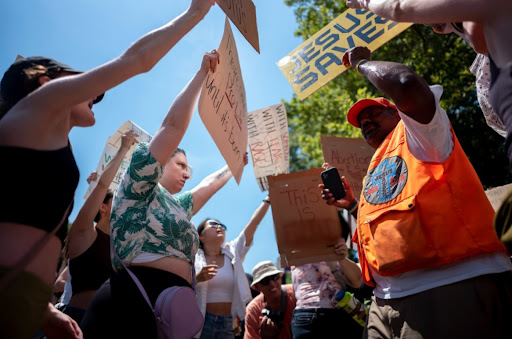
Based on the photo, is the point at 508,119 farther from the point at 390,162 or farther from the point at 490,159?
the point at 490,159

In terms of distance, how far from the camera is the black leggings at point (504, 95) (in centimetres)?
120

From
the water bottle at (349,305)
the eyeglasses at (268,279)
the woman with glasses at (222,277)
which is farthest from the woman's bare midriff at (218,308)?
the water bottle at (349,305)

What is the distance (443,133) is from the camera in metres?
1.90

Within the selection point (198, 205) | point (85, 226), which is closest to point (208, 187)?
point (198, 205)

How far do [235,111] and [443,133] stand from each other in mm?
1160

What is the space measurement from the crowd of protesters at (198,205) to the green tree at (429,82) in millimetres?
7262

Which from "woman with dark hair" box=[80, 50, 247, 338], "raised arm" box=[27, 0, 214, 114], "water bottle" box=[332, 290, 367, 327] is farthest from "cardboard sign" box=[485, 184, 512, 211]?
"raised arm" box=[27, 0, 214, 114]

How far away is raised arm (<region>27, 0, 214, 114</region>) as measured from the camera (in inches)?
51.1

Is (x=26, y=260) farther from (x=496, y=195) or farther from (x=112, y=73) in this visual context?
(x=496, y=195)

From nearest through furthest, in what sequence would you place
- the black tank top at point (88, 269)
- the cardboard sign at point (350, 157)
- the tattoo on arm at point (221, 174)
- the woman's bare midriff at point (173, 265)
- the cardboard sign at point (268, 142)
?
the woman's bare midriff at point (173, 265) → the black tank top at point (88, 269) → the tattoo on arm at point (221, 174) → the cardboard sign at point (350, 157) → the cardboard sign at point (268, 142)

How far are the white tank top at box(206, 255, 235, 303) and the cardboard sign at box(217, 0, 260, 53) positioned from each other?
279 centimetres

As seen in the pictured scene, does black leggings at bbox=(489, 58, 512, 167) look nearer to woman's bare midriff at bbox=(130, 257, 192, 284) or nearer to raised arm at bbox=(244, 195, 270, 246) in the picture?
woman's bare midriff at bbox=(130, 257, 192, 284)

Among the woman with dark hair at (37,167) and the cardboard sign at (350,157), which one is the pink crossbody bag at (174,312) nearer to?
the woman with dark hair at (37,167)

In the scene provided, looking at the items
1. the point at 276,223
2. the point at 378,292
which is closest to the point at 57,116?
the point at 378,292
